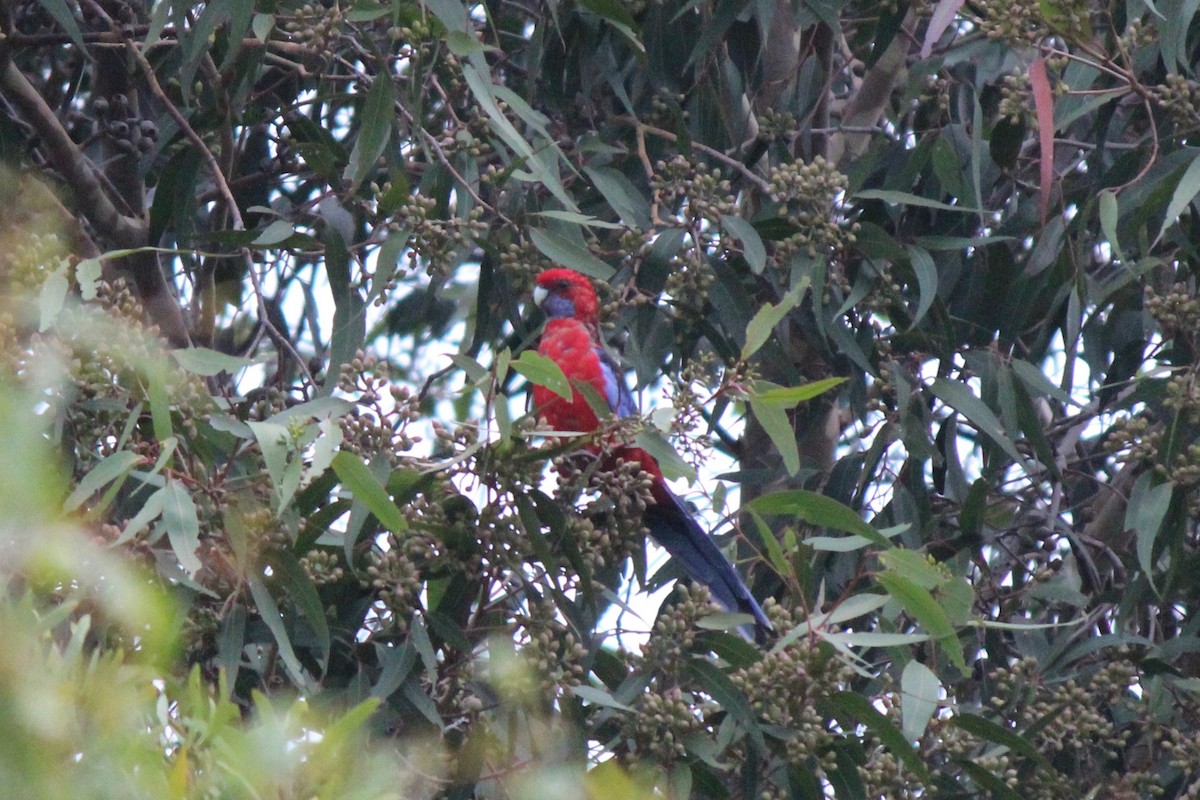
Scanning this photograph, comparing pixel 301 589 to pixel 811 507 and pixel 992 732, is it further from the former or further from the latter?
pixel 992 732

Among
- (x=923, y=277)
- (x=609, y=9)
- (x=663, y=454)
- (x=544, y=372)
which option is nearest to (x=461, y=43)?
(x=609, y=9)

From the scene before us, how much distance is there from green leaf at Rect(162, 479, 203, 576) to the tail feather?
3.72 ft

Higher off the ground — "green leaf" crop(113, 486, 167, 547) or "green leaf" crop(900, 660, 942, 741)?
"green leaf" crop(113, 486, 167, 547)

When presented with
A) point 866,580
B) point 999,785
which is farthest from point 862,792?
point 866,580

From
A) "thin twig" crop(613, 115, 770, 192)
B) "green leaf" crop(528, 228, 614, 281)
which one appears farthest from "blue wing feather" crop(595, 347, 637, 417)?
"green leaf" crop(528, 228, 614, 281)

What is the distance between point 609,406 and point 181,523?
0.92 metres

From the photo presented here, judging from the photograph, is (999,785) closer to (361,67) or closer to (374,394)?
(374,394)

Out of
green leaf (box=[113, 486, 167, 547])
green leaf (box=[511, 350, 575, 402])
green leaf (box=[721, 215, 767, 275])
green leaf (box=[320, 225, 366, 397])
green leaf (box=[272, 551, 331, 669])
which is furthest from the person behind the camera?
green leaf (box=[721, 215, 767, 275])

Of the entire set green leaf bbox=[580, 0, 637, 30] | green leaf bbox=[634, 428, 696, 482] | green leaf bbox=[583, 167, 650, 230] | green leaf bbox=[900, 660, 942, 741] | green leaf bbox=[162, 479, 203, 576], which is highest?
green leaf bbox=[580, 0, 637, 30]

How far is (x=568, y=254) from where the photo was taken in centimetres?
262

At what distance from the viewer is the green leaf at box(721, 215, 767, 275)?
107 inches

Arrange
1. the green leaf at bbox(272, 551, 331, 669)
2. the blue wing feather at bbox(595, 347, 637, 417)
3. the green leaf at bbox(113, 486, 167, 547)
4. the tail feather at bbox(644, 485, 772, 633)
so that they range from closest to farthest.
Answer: the green leaf at bbox(113, 486, 167, 547) < the green leaf at bbox(272, 551, 331, 669) < the tail feather at bbox(644, 485, 772, 633) < the blue wing feather at bbox(595, 347, 637, 417)

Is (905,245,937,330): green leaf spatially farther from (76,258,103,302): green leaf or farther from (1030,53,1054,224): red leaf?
(76,258,103,302): green leaf

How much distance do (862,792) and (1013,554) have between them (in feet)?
3.16
